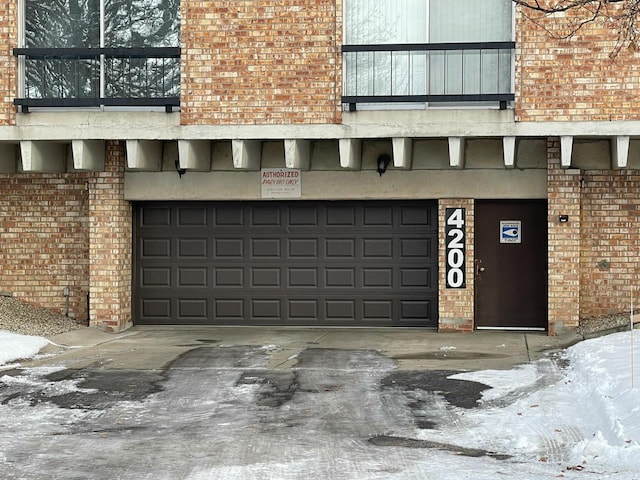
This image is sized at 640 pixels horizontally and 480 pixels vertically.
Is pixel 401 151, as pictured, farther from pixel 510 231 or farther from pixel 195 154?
pixel 195 154

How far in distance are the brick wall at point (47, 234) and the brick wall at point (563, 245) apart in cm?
758

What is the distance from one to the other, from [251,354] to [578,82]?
6033mm

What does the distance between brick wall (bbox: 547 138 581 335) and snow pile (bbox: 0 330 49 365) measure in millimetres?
7585

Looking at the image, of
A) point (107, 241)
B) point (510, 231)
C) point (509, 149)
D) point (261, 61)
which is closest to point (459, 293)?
point (510, 231)

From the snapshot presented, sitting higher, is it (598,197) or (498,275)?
(598,197)

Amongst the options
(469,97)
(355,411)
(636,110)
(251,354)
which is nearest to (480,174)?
(469,97)

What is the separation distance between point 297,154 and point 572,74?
418cm

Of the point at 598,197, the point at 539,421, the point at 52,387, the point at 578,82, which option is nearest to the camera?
the point at 539,421

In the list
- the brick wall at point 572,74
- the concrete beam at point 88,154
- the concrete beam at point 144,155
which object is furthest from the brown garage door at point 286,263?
the brick wall at point 572,74

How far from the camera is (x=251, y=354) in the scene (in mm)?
13641

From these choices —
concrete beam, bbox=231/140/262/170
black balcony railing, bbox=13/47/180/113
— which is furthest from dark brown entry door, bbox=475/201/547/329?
black balcony railing, bbox=13/47/180/113

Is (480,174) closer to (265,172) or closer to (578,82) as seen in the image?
(578,82)

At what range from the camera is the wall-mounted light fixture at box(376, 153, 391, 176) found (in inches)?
626

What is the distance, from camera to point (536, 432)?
8859 mm
